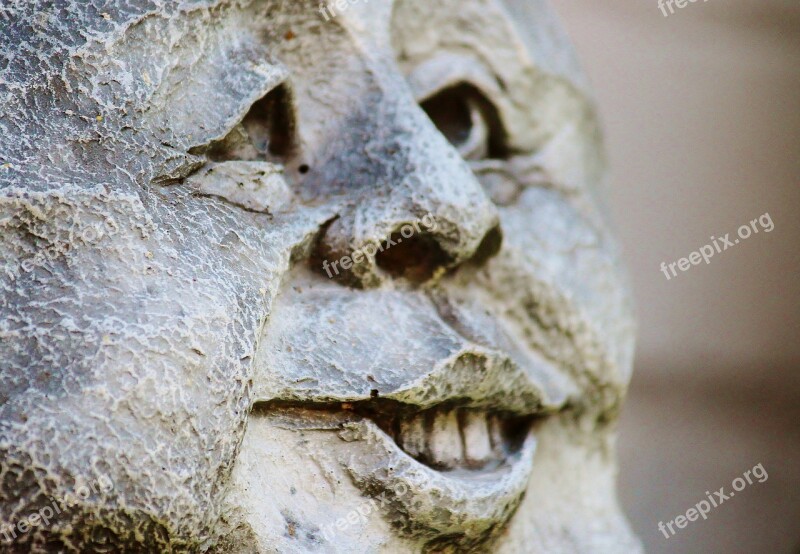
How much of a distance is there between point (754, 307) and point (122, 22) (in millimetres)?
1354

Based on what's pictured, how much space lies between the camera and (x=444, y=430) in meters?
0.73

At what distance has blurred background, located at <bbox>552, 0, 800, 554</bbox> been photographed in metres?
1.66

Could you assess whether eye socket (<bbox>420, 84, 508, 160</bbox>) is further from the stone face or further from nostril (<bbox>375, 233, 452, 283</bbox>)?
nostril (<bbox>375, 233, 452, 283</bbox>)

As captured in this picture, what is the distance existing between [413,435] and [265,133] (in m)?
0.24

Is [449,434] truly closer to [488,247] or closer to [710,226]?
[488,247]

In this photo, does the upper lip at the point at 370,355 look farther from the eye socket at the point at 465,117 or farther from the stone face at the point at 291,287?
the eye socket at the point at 465,117

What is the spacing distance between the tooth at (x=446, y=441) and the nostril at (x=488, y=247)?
5.0 inches

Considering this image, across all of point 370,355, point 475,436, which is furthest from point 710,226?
point 370,355

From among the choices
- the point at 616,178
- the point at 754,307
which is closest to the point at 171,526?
the point at 616,178

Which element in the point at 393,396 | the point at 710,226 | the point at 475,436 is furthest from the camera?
the point at 710,226

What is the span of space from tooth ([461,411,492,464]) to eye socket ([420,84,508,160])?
8.9 inches

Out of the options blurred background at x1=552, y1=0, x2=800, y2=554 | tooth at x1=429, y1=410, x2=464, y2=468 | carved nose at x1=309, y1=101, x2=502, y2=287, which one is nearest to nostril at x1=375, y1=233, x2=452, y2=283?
carved nose at x1=309, y1=101, x2=502, y2=287

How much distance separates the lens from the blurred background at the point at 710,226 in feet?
5.43

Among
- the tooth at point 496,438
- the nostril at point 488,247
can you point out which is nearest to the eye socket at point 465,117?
the nostril at point 488,247
